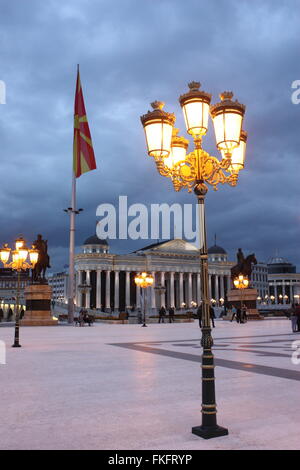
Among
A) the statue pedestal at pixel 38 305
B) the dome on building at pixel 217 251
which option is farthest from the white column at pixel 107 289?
the statue pedestal at pixel 38 305

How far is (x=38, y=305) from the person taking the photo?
138 ft

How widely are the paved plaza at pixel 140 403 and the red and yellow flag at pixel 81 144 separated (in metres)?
26.9

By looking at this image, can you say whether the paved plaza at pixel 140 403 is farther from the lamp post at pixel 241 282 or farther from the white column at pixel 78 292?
the white column at pixel 78 292

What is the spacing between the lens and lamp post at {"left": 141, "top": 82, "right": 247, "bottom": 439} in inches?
238

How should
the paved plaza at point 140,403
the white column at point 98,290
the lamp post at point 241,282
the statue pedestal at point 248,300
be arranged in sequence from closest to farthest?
the paved plaza at point 140,403 < the statue pedestal at point 248,300 < the lamp post at point 241,282 < the white column at point 98,290

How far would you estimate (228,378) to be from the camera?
33.1 feet

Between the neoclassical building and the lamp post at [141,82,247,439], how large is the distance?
4293 inches

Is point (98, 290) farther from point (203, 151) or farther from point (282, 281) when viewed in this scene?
point (203, 151)

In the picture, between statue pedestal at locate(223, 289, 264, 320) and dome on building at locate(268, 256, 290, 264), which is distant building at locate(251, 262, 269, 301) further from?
statue pedestal at locate(223, 289, 264, 320)

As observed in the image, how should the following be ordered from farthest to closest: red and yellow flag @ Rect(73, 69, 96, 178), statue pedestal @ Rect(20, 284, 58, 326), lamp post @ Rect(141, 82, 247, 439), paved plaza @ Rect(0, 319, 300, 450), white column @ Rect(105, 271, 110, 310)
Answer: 1. white column @ Rect(105, 271, 110, 310)
2. statue pedestal @ Rect(20, 284, 58, 326)
3. red and yellow flag @ Rect(73, 69, 96, 178)
4. lamp post @ Rect(141, 82, 247, 439)
5. paved plaza @ Rect(0, 319, 300, 450)

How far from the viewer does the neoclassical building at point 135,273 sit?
398 ft

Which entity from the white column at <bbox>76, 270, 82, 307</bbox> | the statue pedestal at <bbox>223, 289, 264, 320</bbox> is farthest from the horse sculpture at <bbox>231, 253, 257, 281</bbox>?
the white column at <bbox>76, 270, 82, 307</bbox>
